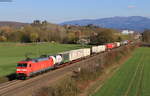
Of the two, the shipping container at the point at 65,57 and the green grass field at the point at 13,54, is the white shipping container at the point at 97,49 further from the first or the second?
the shipping container at the point at 65,57

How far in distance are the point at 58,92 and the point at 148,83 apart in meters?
16.5

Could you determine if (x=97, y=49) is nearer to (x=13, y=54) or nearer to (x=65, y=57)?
(x=13, y=54)

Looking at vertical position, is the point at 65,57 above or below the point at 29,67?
below

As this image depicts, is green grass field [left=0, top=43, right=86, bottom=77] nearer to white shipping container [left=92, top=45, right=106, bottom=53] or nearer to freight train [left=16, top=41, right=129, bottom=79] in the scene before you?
freight train [left=16, top=41, right=129, bottom=79]

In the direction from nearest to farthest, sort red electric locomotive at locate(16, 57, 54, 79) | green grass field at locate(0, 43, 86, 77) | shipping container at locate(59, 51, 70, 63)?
1. red electric locomotive at locate(16, 57, 54, 79)
2. green grass field at locate(0, 43, 86, 77)
3. shipping container at locate(59, 51, 70, 63)

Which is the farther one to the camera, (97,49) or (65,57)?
(97,49)

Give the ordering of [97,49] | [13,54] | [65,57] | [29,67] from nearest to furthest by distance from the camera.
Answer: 1. [29,67]
2. [65,57]
3. [13,54]
4. [97,49]

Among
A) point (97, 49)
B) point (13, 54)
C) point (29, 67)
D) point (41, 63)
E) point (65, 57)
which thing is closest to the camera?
point (29, 67)

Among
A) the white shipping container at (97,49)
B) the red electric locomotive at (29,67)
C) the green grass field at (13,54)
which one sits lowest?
the green grass field at (13,54)

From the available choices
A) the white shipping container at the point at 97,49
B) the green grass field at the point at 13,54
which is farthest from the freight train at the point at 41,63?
the white shipping container at the point at 97,49

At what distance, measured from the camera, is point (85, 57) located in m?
79.6

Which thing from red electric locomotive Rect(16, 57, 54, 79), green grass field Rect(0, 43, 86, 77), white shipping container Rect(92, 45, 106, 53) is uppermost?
red electric locomotive Rect(16, 57, 54, 79)

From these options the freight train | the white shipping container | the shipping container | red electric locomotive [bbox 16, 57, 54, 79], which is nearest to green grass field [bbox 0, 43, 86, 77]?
red electric locomotive [bbox 16, 57, 54, 79]

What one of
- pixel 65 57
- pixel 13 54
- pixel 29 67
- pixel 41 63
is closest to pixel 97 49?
pixel 13 54
